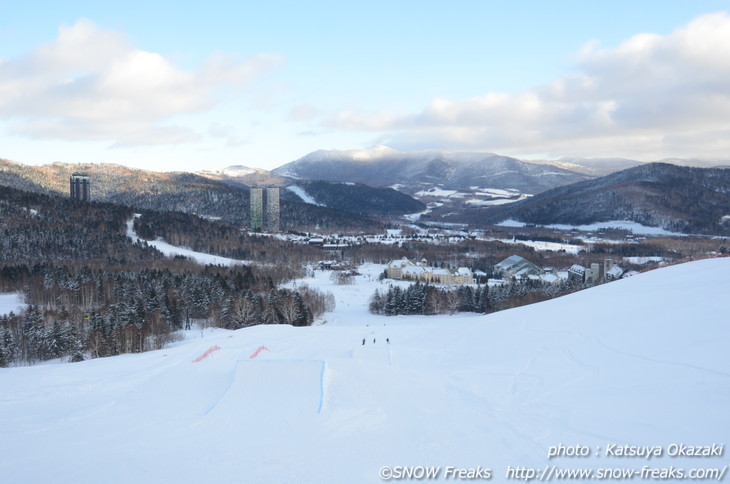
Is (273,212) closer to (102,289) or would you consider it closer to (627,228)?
(102,289)

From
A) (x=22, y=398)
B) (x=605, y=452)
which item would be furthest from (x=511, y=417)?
(x=22, y=398)

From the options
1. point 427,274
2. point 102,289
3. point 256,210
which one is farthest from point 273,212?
point 102,289

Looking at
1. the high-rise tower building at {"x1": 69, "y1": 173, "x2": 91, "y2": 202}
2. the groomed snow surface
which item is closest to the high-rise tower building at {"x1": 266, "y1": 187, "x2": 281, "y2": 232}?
the high-rise tower building at {"x1": 69, "y1": 173, "x2": 91, "y2": 202}

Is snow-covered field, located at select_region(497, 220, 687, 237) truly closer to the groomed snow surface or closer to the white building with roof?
the white building with roof

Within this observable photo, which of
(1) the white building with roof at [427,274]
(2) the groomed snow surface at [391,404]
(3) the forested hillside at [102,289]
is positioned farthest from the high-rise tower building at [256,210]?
(2) the groomed snow surface at [391,404]

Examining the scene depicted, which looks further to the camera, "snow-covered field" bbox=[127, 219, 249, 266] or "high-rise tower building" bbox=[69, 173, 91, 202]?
"high-rise tower building" bbox=[69, 173, 91, 202]
